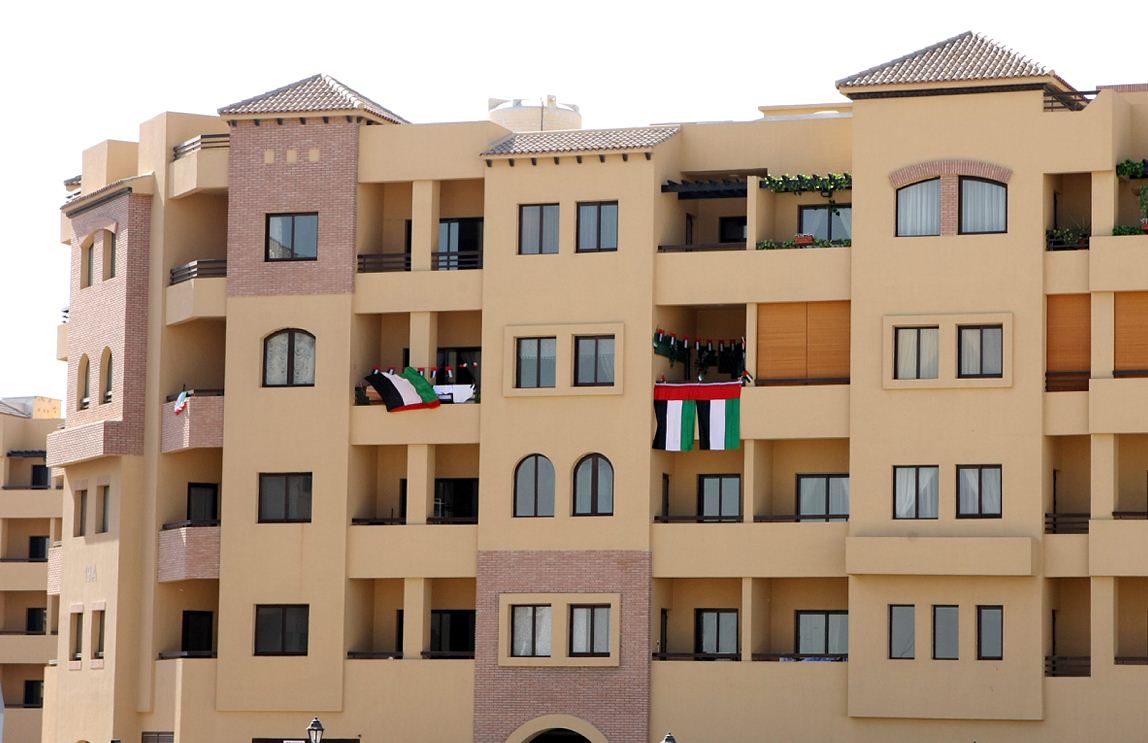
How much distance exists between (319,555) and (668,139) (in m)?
13.9

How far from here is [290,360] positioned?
6281cm

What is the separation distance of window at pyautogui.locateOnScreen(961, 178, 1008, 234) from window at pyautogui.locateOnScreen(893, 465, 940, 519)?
592 centimetres

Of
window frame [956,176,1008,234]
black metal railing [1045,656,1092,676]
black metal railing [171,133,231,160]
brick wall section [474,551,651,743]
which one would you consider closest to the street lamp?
brick wall section [474,551,651,743]

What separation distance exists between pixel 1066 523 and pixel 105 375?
26181mm

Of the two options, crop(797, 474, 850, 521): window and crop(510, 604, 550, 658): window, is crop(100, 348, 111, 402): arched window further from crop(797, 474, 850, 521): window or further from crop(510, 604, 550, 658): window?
crop(797, 474, 850, 521): window

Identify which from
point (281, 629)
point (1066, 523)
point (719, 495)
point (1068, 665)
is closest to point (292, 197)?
point (281, 629)

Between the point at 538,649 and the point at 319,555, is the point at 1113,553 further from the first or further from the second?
the point at 319,555

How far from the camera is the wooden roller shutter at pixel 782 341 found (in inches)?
2349

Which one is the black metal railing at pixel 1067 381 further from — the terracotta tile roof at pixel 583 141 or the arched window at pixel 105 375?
the arched window at pixel 105 375

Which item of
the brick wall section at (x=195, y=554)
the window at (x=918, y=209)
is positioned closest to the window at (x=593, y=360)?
the window at (x=918, y=209)

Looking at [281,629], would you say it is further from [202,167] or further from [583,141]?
[583,141]

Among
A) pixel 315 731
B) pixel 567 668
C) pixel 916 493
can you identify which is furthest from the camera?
pixel 567 668

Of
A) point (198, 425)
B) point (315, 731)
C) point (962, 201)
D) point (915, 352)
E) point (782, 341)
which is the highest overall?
point (962, 201)

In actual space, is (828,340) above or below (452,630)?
above
